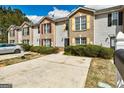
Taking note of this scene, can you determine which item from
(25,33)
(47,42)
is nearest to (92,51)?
(47,42)

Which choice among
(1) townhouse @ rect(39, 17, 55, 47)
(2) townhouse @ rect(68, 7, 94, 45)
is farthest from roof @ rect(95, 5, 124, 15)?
(1) townhouse @ rect(39, 17, 55, 47)

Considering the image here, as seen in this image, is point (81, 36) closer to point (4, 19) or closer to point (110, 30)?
point (110, 30)

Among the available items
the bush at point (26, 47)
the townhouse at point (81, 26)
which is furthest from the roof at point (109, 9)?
the bush at point (26, 47)

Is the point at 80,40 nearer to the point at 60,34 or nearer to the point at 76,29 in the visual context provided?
the point at 76,29

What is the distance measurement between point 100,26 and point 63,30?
13.1ft

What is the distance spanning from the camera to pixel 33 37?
15.8 meters

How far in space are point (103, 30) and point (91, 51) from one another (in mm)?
2626

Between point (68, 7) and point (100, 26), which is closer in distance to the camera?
point (100, 26)

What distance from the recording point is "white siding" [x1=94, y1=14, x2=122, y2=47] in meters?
12.4

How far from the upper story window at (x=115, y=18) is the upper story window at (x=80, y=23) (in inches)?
95.3

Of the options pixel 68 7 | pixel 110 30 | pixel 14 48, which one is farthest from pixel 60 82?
pixel 68 7

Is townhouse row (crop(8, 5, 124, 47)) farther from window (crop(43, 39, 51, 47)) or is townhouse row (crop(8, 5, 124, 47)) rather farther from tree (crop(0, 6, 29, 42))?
tree (crop(0, 6, 29, 42))

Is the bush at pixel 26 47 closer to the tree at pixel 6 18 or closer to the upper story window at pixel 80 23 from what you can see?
the tree at pixel 6 18

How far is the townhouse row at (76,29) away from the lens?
1252cm
